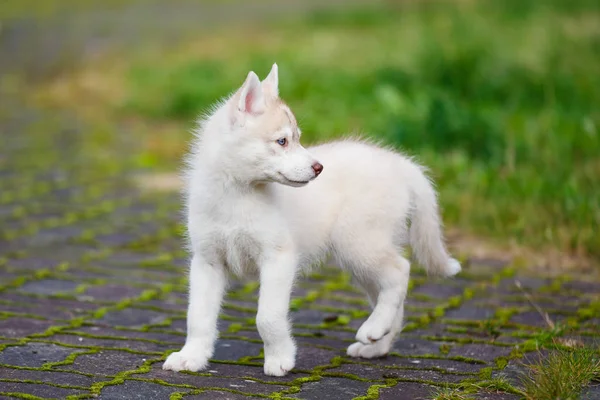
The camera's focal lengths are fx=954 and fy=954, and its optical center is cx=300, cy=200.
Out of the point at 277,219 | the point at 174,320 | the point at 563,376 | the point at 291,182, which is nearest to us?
the point at 563,376

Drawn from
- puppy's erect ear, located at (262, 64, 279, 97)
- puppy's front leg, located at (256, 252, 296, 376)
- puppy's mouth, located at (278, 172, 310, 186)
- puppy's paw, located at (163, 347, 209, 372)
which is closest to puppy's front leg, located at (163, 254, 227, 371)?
puppy's paw, located at (163, 347, 209, 372)

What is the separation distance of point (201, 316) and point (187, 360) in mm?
210

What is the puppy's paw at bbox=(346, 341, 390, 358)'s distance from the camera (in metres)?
4.46

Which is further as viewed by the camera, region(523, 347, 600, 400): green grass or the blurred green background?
the blurred green background

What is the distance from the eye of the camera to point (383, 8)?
20.3m

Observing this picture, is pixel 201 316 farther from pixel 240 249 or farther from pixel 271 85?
pixel 271 85

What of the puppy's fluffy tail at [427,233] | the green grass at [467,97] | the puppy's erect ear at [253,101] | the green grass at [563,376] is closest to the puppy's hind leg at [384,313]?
the puppy's fluffy tail at [427,233]

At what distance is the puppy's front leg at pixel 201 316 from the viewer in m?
4.16

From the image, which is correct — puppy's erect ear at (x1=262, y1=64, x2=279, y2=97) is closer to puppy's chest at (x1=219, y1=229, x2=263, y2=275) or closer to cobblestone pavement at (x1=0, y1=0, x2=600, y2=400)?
puppy's chest at (x1=219, y1=229, x2=263, y2=275)

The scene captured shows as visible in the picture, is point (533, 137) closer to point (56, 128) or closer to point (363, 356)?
point (363, 356)

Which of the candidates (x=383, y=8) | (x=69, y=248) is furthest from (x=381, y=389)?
(x=383, y=8)

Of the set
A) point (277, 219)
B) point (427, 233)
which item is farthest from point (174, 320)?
point (427, 233)

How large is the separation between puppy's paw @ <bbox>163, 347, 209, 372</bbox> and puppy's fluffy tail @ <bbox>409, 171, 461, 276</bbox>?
1.23 meters

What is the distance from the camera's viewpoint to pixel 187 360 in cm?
414
